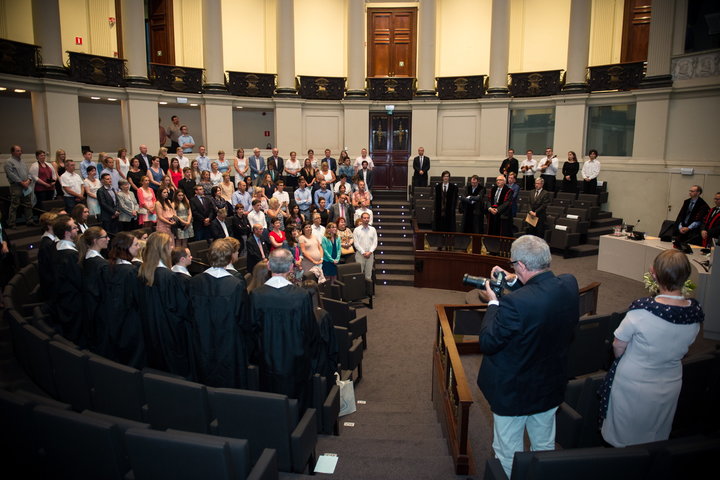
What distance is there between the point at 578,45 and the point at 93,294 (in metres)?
15.8

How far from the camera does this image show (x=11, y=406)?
9.70 ft

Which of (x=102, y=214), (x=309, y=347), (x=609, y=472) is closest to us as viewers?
(x=609, y=472)

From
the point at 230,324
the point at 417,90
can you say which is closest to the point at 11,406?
the point at 230,324

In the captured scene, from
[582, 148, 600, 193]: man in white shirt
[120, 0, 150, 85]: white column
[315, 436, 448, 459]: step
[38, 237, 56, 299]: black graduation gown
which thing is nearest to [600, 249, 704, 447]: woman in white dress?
[315, 436, 448, 459]: step

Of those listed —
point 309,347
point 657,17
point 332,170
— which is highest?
point 657,17

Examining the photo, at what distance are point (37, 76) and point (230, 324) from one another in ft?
41.6

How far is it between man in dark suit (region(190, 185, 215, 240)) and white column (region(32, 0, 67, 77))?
687 cm

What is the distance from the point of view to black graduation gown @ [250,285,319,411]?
4.20 metres

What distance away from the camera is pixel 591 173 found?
46.1 ft

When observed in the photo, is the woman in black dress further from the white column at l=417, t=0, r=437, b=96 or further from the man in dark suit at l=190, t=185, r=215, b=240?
the man in dark suit at l=190, t=185, r=215, b=240

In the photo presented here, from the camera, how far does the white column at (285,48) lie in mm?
17234

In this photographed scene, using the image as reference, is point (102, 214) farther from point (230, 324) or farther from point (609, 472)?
point (609, 472)

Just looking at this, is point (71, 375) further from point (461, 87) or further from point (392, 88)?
point (461, 87)

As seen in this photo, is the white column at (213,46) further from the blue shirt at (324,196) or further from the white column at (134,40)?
the blue shirt at (324,196)
